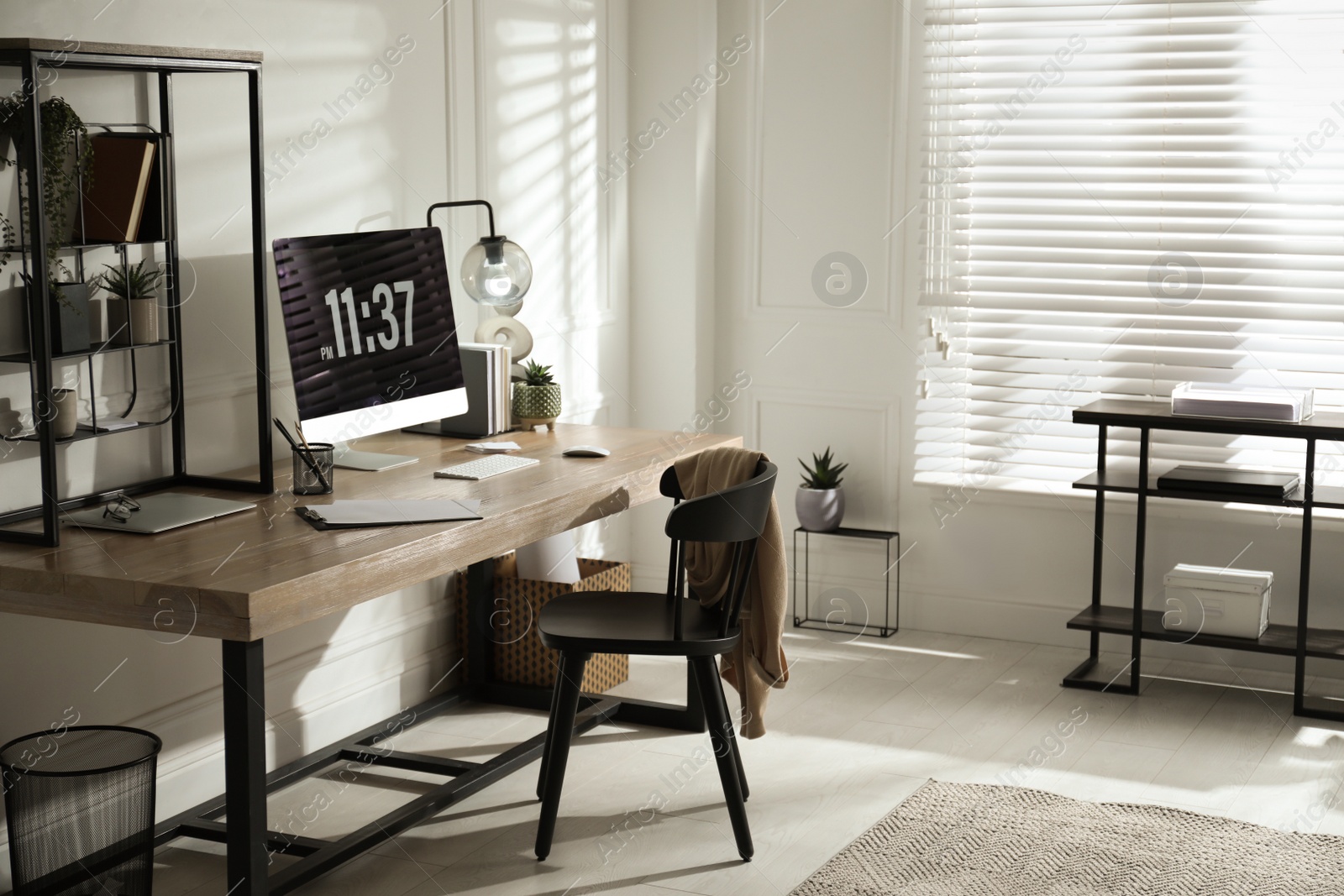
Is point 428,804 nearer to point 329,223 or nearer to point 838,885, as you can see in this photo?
point 838,885

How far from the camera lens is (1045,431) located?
182 inches

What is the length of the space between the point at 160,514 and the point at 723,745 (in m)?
1.23

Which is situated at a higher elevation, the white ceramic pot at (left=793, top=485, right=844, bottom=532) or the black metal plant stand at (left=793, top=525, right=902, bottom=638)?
the white ceramic pot at (left=793, top=485, right=844, bottom=532)

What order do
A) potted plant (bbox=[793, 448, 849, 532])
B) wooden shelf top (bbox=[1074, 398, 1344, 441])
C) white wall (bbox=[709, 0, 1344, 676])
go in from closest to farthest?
wooden shelf top (bbox=[1074, 398, 1344, 441]) → white wall (bbox=[709, 0, 1344, 676]) → potted plant (bbox=[793, 448, 849, 532])

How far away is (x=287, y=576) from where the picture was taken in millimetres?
2391

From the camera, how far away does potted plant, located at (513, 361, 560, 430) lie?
3844 millimetres

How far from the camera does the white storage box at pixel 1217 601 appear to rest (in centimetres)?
405

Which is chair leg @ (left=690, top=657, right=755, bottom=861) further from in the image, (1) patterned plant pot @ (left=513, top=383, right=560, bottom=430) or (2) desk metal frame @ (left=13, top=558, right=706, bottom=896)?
(1) patterned plant pot @ (left=513, top=383, right=560, bottom=430)

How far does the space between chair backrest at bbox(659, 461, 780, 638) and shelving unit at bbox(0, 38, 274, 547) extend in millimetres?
910

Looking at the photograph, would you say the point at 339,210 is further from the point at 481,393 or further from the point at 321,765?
the point at 321,765

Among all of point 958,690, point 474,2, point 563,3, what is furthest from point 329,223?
point 958,690

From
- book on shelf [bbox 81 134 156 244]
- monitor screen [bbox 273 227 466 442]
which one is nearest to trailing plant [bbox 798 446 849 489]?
monitor screen [bbox 273 227 466 442]

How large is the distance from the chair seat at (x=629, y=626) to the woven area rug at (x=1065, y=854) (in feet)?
1.77

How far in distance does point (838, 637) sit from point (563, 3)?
2.24 m
